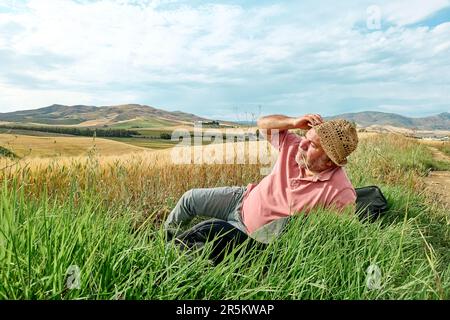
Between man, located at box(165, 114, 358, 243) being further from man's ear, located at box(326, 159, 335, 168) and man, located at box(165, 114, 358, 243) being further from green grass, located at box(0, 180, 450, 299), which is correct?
green grass, located at box(0, 180, 450, 299)

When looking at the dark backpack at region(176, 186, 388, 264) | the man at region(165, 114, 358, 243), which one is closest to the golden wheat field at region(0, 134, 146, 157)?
the man at region(165, 114, 358, 243)

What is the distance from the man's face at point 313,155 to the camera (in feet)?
11.2

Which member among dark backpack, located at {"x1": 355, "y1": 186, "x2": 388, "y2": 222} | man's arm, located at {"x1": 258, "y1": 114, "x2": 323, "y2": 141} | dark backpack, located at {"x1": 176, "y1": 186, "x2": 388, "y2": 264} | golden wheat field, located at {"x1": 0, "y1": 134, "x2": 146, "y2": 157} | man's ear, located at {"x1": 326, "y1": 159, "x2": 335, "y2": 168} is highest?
man's arm, located at {"x1": 258, "y1": 114, "x2": 323, "y2": 141}

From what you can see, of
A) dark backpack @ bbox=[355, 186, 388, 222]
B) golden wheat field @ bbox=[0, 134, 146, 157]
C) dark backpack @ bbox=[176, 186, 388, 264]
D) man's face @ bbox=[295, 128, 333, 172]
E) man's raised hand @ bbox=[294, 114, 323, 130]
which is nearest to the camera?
dark backpack @ bbox=[176, 186, 388, 264]

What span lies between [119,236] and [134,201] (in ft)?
8.20

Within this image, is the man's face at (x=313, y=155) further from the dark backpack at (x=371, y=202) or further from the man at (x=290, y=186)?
the dark backpack at (x=371, y=202)

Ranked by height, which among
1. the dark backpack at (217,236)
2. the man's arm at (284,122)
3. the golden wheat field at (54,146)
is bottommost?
the dark backpack at (217,236)

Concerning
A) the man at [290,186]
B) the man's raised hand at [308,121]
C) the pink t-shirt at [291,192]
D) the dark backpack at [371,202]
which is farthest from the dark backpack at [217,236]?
the dark backpack at [371,202]

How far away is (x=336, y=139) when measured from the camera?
10.6 feet

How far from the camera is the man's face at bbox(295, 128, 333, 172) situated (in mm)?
3428

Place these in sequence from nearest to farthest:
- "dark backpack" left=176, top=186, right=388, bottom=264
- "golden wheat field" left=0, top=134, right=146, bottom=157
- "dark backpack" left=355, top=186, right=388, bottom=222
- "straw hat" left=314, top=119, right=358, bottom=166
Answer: "dark backpack" left=176, top=186, right=388, bottom=264
"straw hat" left=314, top=119, right=358, bottom=166
"golden wheat field" left=0, top=134, right=146, bottom=157
"dark backpack" left=355, top=186, right=388, bottom=222

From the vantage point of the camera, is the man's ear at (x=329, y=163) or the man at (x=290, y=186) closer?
the man at (x=290, y=186)

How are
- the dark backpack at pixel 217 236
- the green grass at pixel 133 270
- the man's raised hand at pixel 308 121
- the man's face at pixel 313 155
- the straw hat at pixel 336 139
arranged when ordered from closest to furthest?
the green grass at pixel 133 270
the dark backpack at pixel 217 236
the straw hat at pixel 336 139
the man's face at pixel 313 155
the man's raised hand at pixel 308 121
